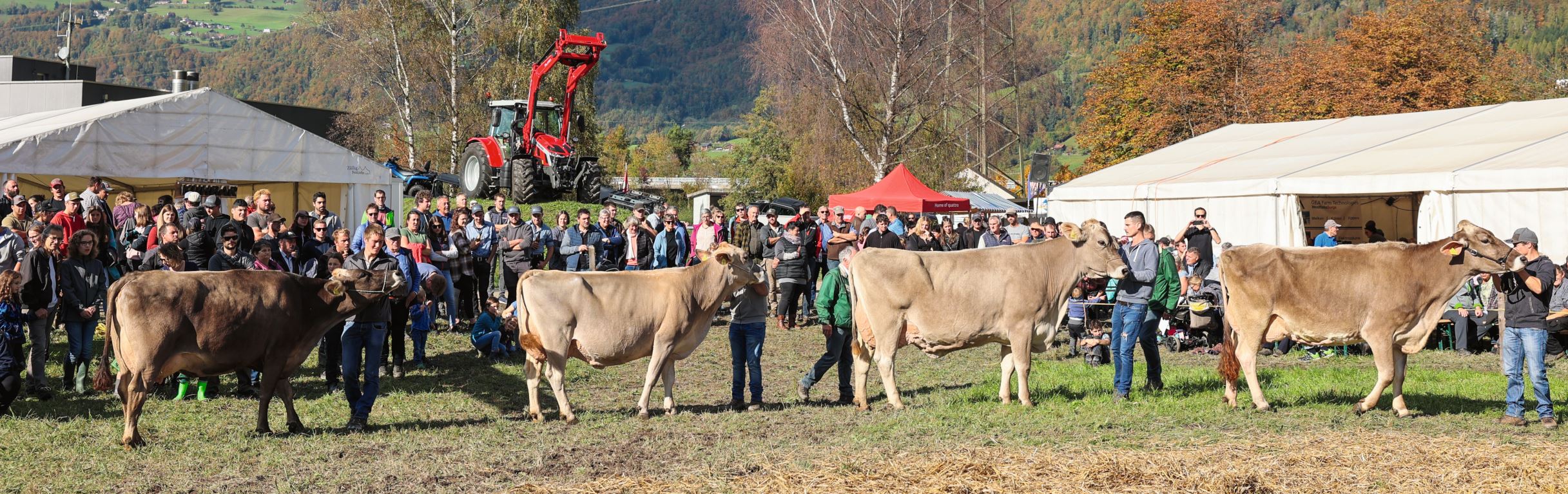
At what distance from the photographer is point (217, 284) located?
25.8 ft

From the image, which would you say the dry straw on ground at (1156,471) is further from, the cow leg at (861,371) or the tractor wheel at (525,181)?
the tractor wheel at (525,181)

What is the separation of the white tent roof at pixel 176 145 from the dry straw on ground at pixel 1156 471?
14.7m

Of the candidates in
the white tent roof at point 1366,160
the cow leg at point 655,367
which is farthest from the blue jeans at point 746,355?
the white tent roof at point 1366,160

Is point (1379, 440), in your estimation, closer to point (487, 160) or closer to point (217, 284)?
point (217, 284)

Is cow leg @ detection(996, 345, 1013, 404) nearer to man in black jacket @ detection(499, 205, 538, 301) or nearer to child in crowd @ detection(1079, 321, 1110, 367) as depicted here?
child in crowd @ detection(1079, 321, 1110, 367)

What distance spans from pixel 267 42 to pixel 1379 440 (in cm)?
16708

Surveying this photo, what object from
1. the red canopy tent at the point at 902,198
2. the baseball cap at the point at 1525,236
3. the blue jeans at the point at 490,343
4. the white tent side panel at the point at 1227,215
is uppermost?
the red canopy tent at the point at 902,198

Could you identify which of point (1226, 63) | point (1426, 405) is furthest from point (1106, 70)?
point (1426, 405)

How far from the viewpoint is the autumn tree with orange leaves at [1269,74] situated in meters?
39.2

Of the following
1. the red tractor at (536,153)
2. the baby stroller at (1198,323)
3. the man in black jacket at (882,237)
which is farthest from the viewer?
the red tractor at (536,153)

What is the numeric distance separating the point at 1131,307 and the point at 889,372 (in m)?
2.18

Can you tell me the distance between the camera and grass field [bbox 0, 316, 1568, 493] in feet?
22.1

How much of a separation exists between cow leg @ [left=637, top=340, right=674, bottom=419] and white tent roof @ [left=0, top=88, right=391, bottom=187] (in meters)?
12.9

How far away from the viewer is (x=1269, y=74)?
44.9 metres
